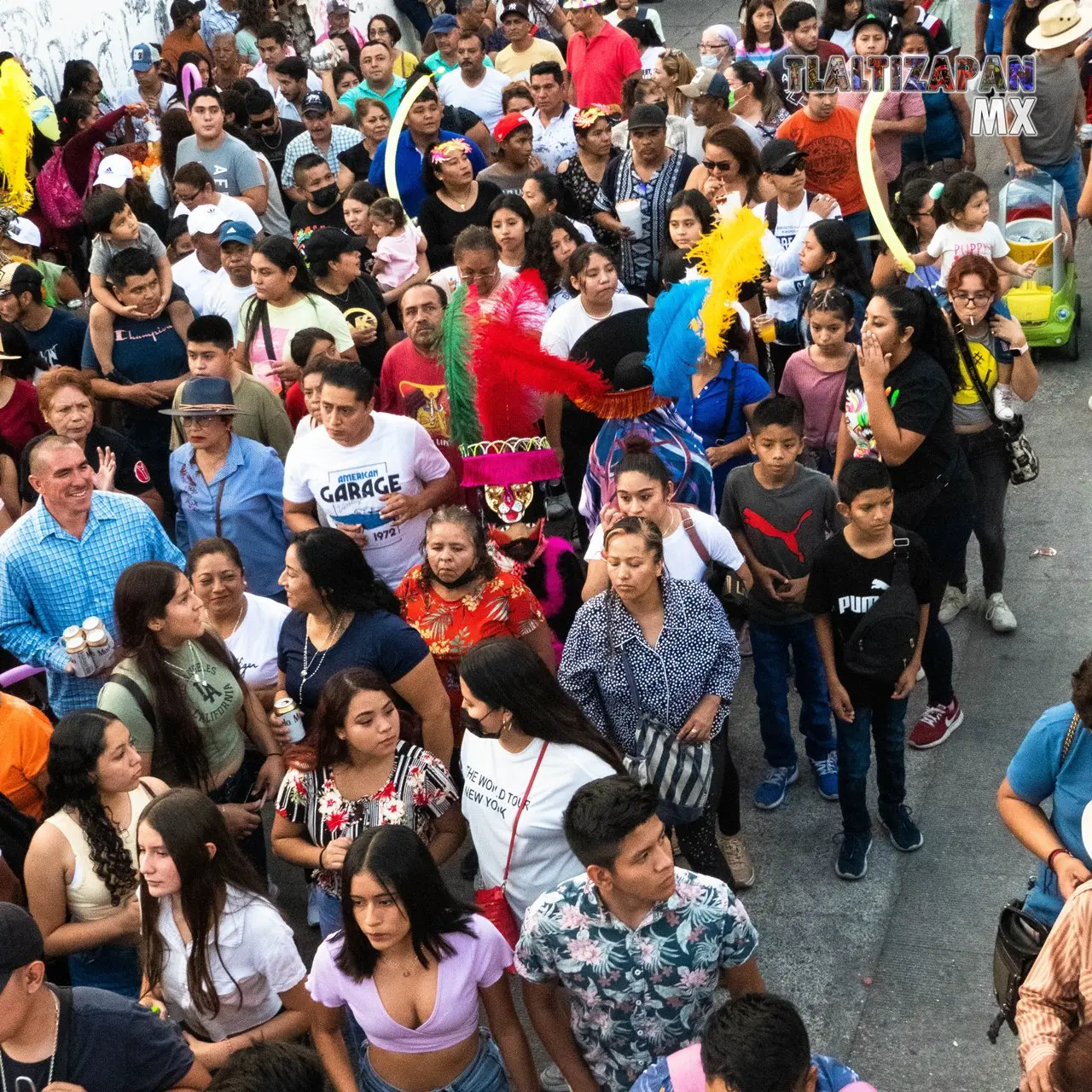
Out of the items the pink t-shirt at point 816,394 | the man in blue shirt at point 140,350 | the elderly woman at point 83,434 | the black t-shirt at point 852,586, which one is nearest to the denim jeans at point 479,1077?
the black t-shirt at point 852,586

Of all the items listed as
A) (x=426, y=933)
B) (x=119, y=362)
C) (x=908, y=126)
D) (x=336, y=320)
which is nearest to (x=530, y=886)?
(x=426, y=933)

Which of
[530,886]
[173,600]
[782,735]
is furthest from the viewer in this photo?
[782,735]

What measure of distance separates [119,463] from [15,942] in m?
3.52

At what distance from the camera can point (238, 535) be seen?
6.04 metres

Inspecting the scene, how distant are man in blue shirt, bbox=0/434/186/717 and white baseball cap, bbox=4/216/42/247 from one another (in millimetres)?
3239

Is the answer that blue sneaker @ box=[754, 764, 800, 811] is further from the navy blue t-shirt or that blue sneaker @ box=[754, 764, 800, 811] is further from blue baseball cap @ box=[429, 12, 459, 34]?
blue baseball cap @ box=[429, 12, 459, 34]

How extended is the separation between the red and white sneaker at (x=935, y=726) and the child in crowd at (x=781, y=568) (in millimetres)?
418

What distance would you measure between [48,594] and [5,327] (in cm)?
243

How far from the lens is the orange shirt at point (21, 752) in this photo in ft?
14.8

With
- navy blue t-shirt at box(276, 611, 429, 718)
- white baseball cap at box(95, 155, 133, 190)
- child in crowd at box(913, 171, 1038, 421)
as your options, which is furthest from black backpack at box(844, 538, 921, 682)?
white baseball cap at box(95, 155, 133, 190)

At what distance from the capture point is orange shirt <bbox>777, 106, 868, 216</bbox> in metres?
9.01

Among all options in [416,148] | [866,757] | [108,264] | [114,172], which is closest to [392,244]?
[416,148]

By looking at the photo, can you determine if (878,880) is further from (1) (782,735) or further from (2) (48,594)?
(2) (48,594)

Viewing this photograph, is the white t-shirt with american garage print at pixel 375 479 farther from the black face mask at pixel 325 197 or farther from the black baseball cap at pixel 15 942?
the black face mask at pixel 325 197
